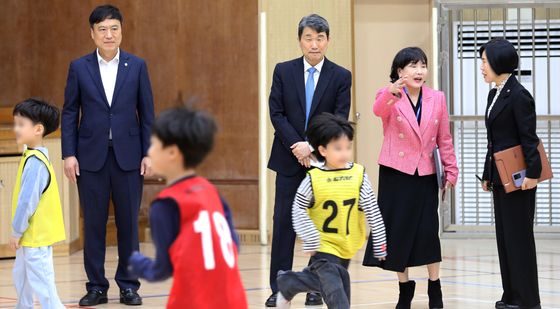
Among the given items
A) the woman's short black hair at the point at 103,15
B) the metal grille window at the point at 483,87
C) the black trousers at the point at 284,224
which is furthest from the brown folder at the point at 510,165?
the metal grille window at the point at 483,87

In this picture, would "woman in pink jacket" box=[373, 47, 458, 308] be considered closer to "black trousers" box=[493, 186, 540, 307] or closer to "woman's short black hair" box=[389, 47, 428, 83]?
"woman's short black hair" box=[389, 47, 428, 83]

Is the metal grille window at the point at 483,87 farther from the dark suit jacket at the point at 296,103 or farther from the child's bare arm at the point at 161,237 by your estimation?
the child's bare arm at the point at 161,237

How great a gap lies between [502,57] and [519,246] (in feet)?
3.15

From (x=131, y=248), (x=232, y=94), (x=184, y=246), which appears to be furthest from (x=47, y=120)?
(x=232, y=94)

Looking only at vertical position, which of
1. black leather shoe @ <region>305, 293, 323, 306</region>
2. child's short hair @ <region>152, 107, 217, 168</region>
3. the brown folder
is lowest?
black leather shoe @ <region>305, 293, 323, 306</region>

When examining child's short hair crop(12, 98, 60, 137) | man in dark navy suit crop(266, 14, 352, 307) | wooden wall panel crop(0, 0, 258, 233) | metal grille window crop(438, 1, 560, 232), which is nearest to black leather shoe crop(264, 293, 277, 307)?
man in dark navy suit crop(266, 14, 352, 307)

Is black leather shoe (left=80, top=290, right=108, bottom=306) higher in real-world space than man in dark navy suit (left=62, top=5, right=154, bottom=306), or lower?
lower

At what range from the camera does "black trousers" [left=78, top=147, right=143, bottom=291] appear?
6.16 metres

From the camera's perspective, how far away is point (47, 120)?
207 inches

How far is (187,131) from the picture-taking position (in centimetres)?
323

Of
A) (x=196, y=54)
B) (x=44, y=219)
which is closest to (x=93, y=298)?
(x=44, y=219)

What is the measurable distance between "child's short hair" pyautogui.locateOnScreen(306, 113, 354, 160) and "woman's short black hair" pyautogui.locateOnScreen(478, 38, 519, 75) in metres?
1.33

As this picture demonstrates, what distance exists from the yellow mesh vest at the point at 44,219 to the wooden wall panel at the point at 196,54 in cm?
421

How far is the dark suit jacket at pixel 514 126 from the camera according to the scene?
5.69 m
